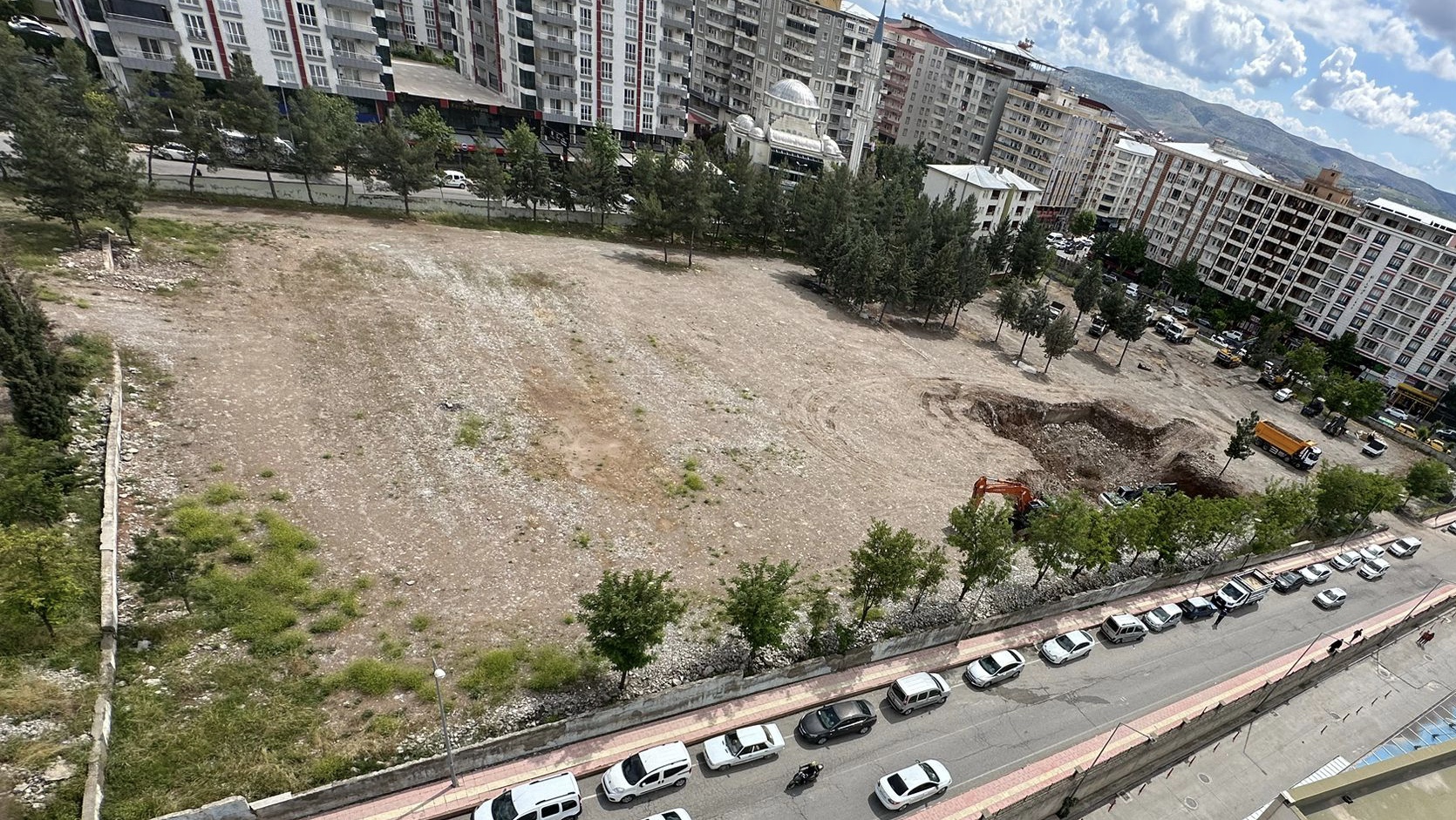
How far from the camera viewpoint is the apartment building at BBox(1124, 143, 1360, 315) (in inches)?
3159

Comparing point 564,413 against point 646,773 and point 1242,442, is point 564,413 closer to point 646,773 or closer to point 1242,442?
point 646,773

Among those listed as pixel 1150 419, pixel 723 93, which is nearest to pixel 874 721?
pixel 1150 419

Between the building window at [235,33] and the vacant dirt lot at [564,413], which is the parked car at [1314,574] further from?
the building window at [235,33]

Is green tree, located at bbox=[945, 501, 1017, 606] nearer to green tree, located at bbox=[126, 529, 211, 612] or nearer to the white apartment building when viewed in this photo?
green tree, located at bbox=[126, 529, 211, 612]

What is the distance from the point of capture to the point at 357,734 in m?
19.5

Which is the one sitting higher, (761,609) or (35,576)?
(35,576)

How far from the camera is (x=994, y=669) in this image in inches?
1048

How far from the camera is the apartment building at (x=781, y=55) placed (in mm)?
103312

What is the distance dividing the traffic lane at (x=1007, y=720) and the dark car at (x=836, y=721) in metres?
0.38

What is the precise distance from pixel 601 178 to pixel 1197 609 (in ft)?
209

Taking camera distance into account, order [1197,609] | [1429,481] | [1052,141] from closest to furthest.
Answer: [1197,609] < [1429,481] < [1052,141]

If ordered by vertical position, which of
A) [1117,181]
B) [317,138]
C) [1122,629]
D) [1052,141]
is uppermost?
[1052,141]

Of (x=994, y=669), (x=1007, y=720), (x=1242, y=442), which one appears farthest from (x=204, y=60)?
(x=1242, y=442)

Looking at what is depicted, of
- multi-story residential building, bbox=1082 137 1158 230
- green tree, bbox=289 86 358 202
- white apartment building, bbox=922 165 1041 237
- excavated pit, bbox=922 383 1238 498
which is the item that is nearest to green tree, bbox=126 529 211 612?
excavated pit, bbox=922 383 1238 498
